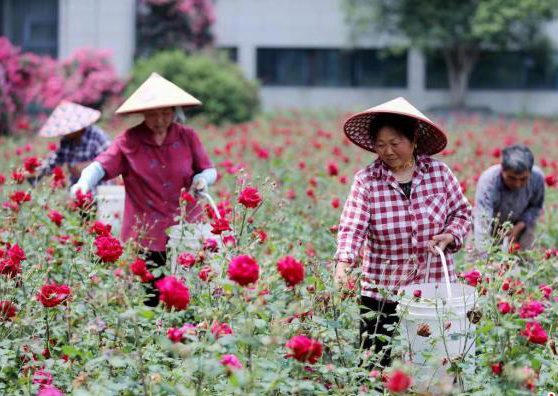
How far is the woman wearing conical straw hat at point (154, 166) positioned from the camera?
180 inches

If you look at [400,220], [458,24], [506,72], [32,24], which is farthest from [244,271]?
[506,72]

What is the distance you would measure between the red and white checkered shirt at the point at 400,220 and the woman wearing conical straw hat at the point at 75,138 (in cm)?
291

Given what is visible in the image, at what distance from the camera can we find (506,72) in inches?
1109

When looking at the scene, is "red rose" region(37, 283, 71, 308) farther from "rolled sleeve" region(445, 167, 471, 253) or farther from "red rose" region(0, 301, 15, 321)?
"rolled sleeve" region(445, 167, 471, 253)

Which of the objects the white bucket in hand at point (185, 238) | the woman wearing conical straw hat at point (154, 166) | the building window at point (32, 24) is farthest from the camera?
the building window at point (32, 24)

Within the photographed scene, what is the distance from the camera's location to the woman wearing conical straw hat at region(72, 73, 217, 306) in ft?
15.0

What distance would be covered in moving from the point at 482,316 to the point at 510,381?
0.33 meters

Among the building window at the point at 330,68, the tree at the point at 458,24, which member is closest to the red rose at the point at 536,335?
the tree at the point at 458,24

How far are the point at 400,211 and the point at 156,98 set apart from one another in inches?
63.6

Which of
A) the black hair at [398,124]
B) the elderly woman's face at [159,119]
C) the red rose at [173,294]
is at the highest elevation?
Result: the black hair at [398,124]

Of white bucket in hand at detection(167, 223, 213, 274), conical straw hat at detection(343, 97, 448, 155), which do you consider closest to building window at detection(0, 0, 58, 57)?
white bucket in hand at detection(167, 223, 213, 274)

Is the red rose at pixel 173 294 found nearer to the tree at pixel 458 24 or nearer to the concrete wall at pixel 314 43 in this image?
the tree at pixel 458 24

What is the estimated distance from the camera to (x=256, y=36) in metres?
27.2

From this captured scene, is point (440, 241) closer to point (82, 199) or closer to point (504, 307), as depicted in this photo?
point (504, 307)
